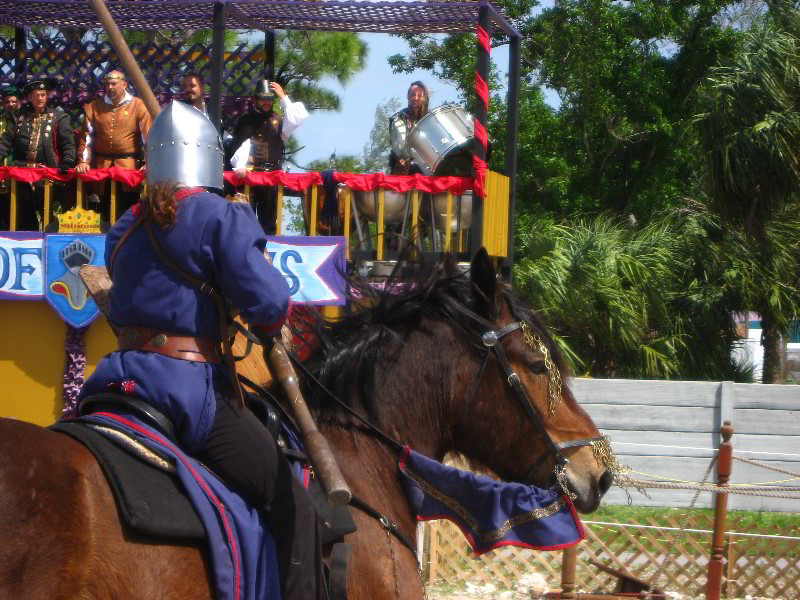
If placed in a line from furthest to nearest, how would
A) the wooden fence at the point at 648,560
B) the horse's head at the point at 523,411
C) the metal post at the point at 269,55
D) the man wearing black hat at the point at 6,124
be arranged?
the metal post at the point at 269,55 → the man wearing black hat at the point at 6,124 → the wooden fence at the point at 648,560 → the horse's head at the point at 523,411

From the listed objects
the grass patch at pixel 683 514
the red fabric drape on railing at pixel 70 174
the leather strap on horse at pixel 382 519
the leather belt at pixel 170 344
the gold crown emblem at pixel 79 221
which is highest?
the red fabric drape on railing at pixel 70 174

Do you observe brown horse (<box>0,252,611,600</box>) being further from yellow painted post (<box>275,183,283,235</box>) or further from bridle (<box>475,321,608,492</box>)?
yellow painted post (<box>275,183,283,235</box>)

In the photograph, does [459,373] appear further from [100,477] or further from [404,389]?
[100,477]

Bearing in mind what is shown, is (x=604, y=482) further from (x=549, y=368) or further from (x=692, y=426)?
(x=692, y=426)

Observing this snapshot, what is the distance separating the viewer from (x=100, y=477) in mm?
2656

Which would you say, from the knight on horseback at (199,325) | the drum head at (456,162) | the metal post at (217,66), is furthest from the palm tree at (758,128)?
the knight on horseback at (199,325)

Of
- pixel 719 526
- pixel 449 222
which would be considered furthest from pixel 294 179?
pixel 719 526

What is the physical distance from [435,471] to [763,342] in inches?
476

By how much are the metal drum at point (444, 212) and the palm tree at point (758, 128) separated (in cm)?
382

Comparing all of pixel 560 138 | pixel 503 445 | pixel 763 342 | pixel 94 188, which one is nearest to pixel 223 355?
pixel 503 445

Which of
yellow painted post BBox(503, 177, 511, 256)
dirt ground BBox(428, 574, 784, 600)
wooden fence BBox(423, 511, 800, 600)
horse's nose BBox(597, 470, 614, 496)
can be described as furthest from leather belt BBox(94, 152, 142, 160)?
horse's nose BBox(597, 470, 614, 496)

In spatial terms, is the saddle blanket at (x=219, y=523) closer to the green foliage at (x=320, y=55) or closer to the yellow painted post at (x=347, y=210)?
the yellow painted post at (x=347, y=210)

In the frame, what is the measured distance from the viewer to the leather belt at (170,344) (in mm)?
2988

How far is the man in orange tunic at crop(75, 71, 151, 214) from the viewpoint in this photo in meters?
9.78
